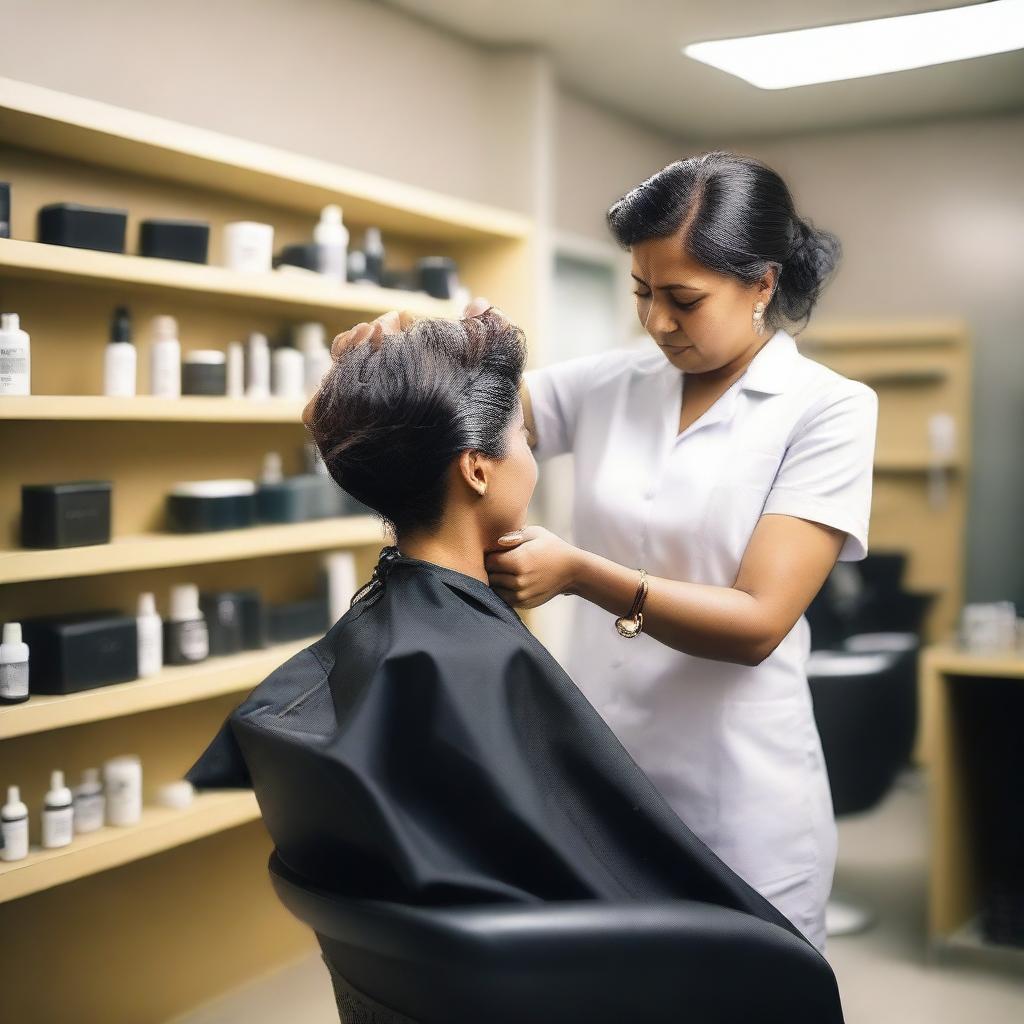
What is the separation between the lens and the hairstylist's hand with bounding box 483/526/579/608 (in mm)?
1193

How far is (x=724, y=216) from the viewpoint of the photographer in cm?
129

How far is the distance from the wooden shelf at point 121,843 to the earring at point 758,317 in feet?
4.85

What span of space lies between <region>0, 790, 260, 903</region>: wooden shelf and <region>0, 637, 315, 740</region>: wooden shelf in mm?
216

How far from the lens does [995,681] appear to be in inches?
118

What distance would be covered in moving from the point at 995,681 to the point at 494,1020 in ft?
8.19

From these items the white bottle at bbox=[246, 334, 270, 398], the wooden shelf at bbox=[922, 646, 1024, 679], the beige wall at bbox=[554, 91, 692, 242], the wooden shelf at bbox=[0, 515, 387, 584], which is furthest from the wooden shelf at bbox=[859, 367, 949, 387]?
the white bottle at bbox=[246, 334, 270, 398]

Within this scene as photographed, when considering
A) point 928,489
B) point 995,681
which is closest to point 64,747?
point 995,681

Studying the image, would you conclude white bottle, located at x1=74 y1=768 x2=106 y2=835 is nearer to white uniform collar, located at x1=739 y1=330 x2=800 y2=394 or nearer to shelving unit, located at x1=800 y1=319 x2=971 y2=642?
white uniform collar, located at x1=739 y1=330 x2=800 y2=394

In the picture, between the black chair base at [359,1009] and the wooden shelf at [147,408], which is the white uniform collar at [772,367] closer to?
the black chair base at [359,1009]

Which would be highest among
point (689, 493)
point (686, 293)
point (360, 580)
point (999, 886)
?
point (686, 293)

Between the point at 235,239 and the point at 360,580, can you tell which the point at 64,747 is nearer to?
the point at 360,580

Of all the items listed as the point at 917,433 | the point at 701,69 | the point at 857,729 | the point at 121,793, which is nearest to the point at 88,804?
the point at 121,793

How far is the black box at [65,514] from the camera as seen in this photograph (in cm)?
193

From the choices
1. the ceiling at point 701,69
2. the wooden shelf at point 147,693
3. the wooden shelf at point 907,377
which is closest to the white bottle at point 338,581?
the wooden shelf at point 147,693
